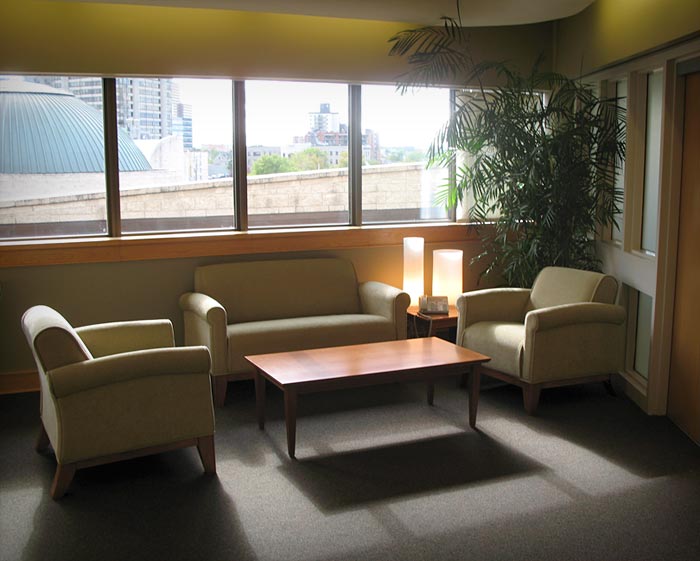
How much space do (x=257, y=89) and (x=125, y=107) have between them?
3.15ft

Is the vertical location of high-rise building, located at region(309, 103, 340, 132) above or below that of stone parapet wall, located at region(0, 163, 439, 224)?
above

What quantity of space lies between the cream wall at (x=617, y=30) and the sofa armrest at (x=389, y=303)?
2.06 m

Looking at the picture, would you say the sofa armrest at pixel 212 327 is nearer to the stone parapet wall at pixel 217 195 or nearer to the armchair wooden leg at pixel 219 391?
the armchair wooden leg at pixel 219 391

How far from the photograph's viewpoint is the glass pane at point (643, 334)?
503cm

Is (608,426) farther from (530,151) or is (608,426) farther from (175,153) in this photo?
(175,153)

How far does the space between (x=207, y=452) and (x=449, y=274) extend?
2.58 metres

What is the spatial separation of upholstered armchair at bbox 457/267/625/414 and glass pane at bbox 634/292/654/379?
0.35ft

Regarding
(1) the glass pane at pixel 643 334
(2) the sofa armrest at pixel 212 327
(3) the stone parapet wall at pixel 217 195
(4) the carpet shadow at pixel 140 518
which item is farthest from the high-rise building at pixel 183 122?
(1) the glass pane at pixel 643 334

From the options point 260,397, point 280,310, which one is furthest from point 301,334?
point 260,397

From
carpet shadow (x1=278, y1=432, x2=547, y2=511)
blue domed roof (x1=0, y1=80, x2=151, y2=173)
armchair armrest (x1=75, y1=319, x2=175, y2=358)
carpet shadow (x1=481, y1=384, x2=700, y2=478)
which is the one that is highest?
blue domed roof (x1=0, y1=80, x2=151, y2=173)

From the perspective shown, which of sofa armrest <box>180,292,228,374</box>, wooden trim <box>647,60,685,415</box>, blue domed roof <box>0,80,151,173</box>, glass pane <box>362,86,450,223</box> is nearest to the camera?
wooden trim <box>647,60,685,415</box>

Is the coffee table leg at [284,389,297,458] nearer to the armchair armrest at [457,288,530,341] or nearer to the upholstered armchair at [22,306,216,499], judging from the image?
the upholstered armchair at [22,306,216,499]

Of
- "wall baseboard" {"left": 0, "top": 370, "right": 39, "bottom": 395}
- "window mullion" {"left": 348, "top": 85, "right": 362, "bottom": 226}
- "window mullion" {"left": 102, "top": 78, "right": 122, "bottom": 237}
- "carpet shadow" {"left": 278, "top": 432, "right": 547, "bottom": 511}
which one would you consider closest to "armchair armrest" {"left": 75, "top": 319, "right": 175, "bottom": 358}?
"carpet shadow" {"left": 278, "top": 432, "right": 547, "bottom": 511}

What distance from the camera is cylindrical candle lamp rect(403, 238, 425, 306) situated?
582 cm
